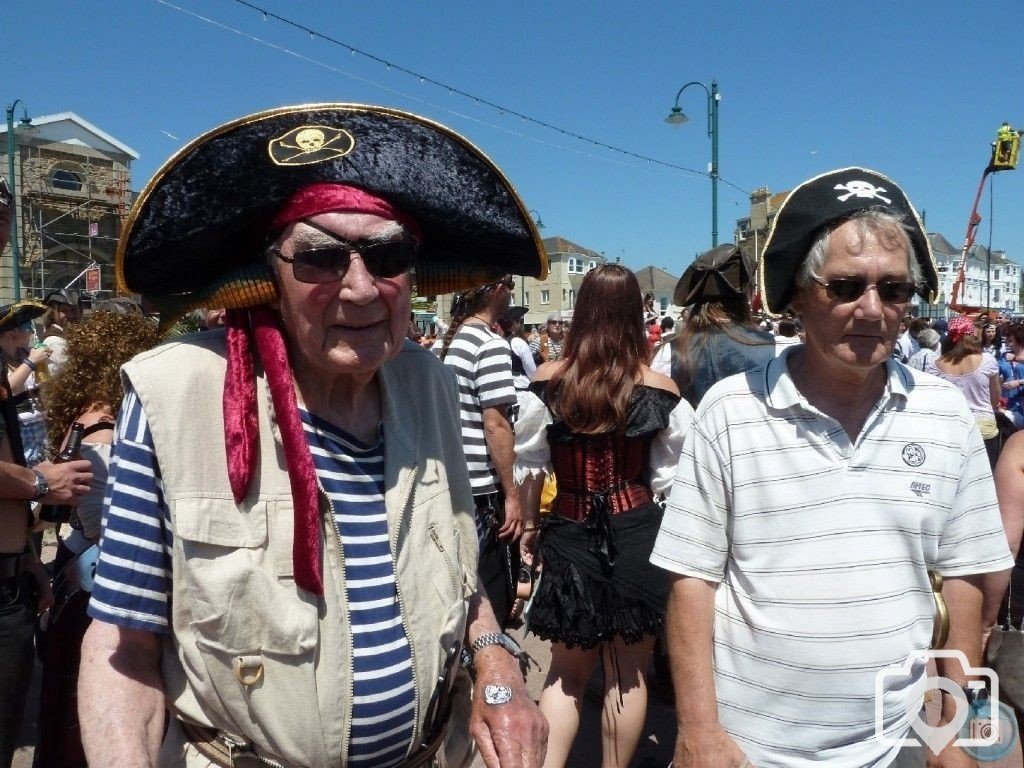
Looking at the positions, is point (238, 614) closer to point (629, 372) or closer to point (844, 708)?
point (844, 708)

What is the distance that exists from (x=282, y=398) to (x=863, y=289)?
1.35 m

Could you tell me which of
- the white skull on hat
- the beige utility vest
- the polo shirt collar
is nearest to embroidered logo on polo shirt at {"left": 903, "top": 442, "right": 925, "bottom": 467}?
the polo shirt collar

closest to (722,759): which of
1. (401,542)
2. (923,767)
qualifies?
(923,767)

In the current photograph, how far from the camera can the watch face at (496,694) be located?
5.15 feet

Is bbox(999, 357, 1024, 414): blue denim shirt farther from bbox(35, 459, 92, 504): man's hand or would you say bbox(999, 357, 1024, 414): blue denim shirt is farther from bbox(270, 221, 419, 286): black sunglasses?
bbox(35, 459, 92, 504): man's hand

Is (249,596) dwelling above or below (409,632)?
above

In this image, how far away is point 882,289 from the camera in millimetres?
1799

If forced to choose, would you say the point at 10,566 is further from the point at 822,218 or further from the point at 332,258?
the point at 822,218

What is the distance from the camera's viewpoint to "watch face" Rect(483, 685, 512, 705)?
1.57 meters

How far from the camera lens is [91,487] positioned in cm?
262

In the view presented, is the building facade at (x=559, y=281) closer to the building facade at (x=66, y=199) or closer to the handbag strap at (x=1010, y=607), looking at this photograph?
the building facade at (x=66, y=199)

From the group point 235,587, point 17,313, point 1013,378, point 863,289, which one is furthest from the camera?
point 1013,378

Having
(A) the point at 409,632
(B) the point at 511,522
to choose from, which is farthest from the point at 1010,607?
(A) the point at 409,632

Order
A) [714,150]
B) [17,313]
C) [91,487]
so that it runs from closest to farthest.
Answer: [91,487]
[17,313]
[714,150]
